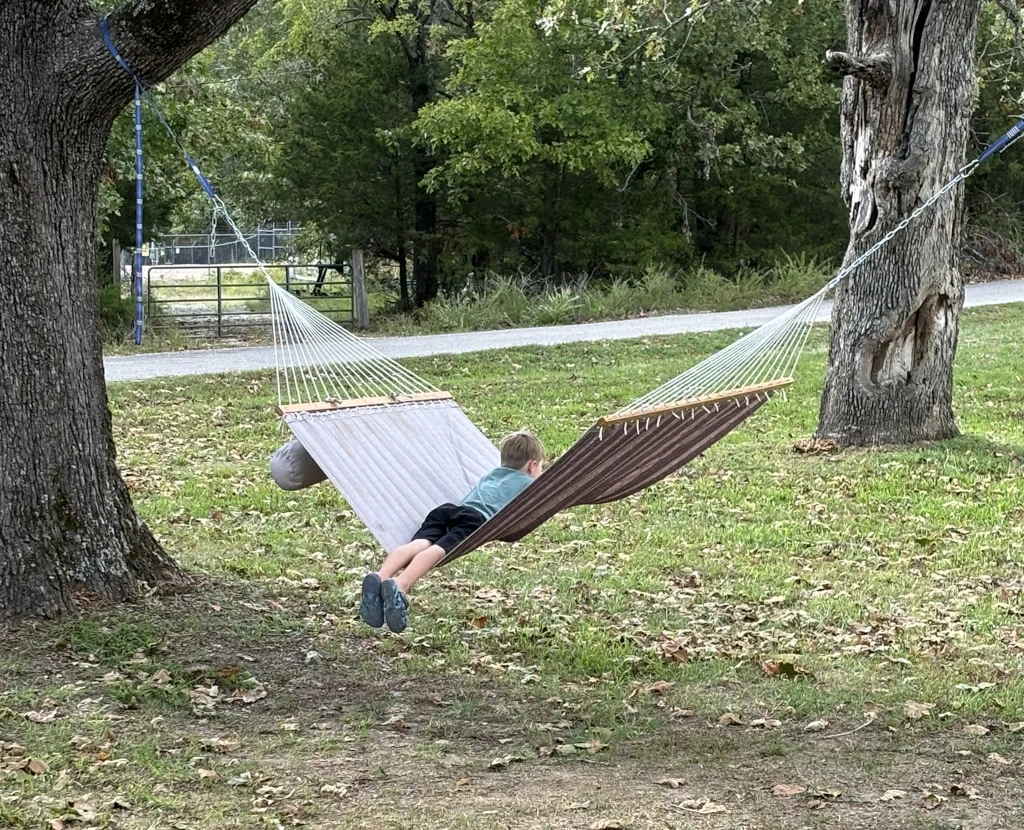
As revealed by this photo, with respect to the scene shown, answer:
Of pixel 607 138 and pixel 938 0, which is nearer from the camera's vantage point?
pixel 938 0

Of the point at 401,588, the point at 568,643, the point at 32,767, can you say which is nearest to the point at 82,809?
the point at 32,767

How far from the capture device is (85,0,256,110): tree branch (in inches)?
165

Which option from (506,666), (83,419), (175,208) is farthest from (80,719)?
(175,208)

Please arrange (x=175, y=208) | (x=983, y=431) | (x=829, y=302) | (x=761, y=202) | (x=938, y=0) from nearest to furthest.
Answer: (x=938, y=0) → (x=983, y=431) → (x=829, y=302) → (x=175, y=208) → (x=761, y=202)

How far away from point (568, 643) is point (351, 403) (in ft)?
3.71

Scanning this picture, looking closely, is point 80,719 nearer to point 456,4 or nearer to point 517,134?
point 517,134

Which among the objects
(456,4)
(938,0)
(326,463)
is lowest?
(326,463)

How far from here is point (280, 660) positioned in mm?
4273

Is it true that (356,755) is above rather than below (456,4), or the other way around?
below

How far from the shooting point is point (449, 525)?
14.3ft

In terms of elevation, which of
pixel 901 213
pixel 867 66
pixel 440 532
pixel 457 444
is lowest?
pixel 440 532

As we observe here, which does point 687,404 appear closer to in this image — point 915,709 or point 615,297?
point 915,709

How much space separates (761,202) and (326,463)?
54.7 ft

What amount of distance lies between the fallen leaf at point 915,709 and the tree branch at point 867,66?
4.01 metres
